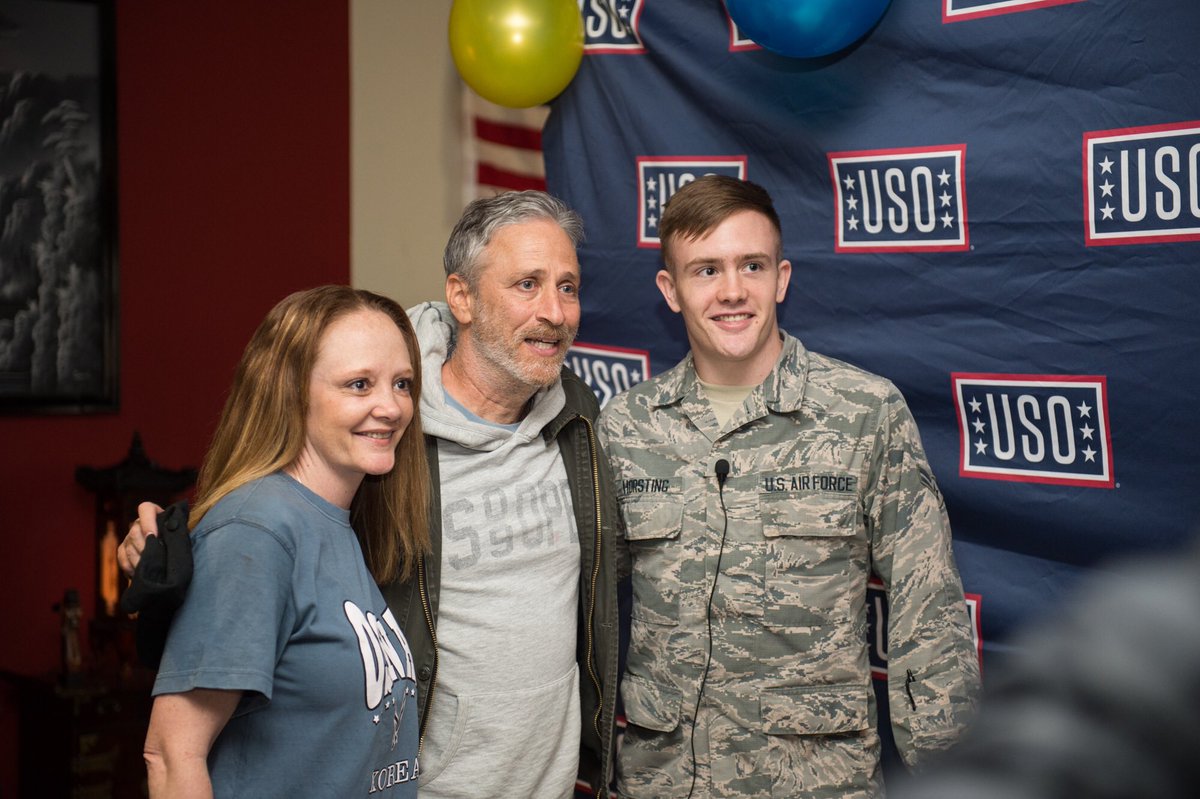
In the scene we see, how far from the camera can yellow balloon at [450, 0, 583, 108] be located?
2.71 metres

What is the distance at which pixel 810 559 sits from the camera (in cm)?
212

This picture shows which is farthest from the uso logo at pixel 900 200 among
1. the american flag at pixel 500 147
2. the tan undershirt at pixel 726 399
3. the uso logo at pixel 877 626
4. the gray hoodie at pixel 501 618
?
the american flag at pixel 500 147

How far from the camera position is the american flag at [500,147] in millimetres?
3363

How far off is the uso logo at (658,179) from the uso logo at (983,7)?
0.60 metres

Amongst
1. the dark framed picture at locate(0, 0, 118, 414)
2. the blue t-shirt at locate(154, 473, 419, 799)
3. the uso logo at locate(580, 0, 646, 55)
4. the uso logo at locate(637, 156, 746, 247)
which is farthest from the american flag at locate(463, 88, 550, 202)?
the blue t-shirt at locate(154, 473, 419, 799)

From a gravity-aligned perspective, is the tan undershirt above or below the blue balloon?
below

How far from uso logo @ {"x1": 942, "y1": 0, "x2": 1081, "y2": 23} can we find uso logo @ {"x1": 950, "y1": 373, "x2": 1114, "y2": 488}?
70 centimetres

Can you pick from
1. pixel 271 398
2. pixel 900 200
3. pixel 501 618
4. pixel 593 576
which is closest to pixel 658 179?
pixel 900 200

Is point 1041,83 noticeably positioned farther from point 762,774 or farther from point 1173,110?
point 762,774

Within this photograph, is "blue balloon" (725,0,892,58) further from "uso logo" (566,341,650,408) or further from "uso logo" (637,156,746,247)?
"uso logo" (566,341,650,408)

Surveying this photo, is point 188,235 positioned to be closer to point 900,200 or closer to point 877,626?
point 900,200

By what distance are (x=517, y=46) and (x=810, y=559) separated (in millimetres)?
1434

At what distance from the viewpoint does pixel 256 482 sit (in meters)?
1.57

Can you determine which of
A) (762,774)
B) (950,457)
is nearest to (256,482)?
(762,774)
